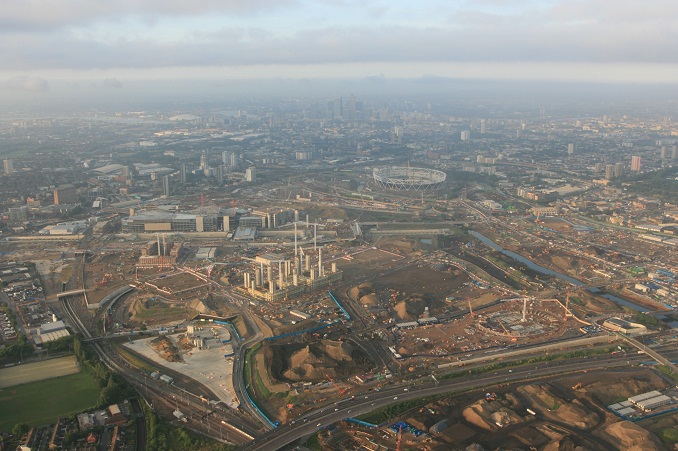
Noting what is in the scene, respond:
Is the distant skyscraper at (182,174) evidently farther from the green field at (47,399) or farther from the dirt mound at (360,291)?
the green field at (47,399)

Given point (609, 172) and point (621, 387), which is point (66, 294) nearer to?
point (621, 387)

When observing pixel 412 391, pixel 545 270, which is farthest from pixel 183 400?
pixel 545 270

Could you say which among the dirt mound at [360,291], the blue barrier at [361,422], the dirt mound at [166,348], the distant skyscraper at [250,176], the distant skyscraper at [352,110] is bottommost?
the blue barrier at [361,422]

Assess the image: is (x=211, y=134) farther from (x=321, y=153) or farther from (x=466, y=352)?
(x=466, y=352)

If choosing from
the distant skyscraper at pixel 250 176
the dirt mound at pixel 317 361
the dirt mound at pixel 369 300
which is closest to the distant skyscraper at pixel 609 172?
the distant skyscraper at pixel 250 176

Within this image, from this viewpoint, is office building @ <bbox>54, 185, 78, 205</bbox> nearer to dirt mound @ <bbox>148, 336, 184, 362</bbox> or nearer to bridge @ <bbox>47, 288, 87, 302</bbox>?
bridge @ <bbox>47, 288, 87, 302</bbox>

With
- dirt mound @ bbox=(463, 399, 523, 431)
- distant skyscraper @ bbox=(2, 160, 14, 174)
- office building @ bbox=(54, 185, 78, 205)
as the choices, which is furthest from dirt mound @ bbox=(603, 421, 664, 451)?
distant skyscraper @ bbox=(2, 160, 14, 174)

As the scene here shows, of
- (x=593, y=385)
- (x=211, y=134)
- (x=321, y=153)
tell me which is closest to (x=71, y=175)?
(x=321, y=153)
